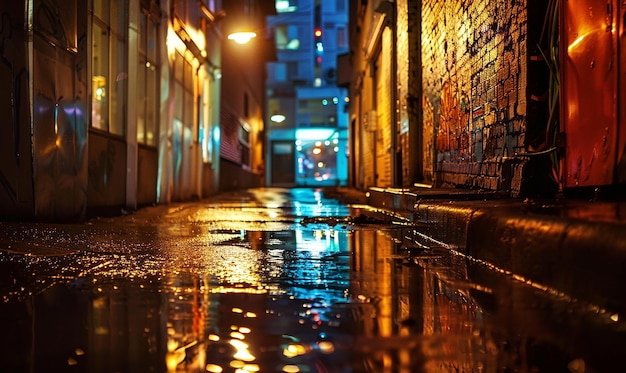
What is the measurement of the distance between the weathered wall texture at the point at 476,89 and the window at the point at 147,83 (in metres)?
5.54

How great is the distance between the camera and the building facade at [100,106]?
616 centimetres

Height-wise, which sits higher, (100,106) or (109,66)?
(109,66)

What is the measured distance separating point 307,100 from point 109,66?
4206 centimetres

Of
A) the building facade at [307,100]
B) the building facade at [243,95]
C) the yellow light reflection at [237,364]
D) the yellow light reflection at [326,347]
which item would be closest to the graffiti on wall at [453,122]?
the yellow light reflection at [326,347]

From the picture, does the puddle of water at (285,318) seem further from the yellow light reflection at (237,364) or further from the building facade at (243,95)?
the building facade at (243,95)

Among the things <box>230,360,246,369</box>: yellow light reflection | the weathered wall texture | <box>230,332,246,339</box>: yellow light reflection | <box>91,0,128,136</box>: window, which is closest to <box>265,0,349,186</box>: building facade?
<box>91,0,128,136</box>: window

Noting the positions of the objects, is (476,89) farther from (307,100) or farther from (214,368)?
(307,100)

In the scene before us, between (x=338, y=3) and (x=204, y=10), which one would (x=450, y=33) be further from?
(x=338, y=3)

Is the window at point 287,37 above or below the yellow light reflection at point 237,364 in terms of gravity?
above

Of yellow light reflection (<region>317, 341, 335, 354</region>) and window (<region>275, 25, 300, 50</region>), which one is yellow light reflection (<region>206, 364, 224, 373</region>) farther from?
window (<region>275, 25, 300, 50</region>)

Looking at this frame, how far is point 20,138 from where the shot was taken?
20.2 ft

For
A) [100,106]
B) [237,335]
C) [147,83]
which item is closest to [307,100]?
[147,83]

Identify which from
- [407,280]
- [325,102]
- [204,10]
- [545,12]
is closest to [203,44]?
[204,10]

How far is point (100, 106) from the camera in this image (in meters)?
9.27
